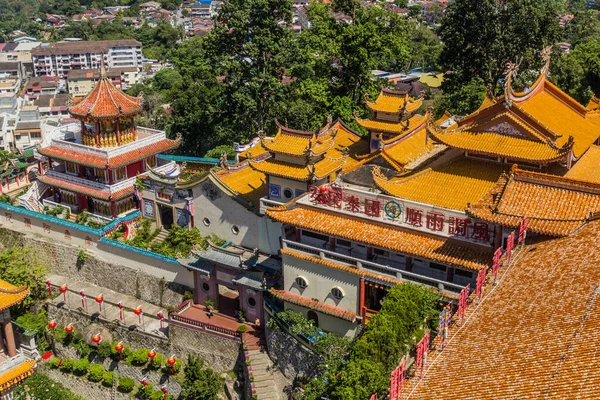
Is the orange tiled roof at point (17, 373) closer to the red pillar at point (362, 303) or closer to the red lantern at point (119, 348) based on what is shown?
the red lantern at point (119, 348)

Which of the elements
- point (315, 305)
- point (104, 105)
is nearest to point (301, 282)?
point (315, 305)

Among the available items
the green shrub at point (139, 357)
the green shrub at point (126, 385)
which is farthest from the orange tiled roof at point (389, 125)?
the green shrub at point (126, 385)

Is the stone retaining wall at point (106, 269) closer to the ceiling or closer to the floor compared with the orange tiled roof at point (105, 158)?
closer to the floor

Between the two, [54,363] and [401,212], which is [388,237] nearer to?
[401,212]

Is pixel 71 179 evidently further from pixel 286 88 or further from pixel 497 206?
pixel 497 206

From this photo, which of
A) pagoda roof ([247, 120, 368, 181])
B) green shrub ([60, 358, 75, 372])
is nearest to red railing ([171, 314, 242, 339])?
green shrub ([60, 358, 75, 372])

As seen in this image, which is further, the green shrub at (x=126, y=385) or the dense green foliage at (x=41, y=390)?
the green shrub at (x=126, y=385)

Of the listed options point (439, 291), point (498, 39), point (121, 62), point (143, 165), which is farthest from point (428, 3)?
point (439, 291)

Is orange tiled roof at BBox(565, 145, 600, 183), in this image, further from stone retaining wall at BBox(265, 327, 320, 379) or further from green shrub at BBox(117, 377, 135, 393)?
green shrub at BBox(117, 377, 135, 393)
